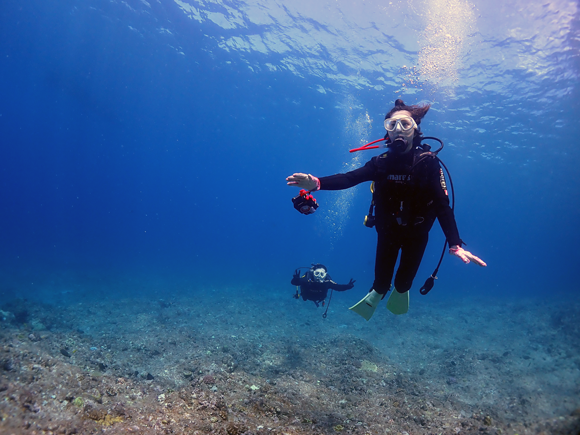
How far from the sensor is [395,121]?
407 centimetres

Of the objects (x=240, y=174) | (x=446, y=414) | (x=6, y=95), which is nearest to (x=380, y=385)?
(x=446, y=414)

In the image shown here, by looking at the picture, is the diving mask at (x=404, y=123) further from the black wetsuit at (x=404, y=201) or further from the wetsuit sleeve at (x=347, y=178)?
the wetsuit sleeve at (x=347, y=178)

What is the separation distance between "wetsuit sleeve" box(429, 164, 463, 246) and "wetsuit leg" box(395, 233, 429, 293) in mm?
641

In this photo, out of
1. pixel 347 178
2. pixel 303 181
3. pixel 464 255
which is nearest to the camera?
pixel 464 255

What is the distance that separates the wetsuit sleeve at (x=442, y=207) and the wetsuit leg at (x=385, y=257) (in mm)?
853

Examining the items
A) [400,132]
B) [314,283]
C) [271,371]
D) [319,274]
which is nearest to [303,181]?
[400,132]

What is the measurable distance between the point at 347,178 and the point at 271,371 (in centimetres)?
634

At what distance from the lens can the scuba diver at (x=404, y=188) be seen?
3.85 metres

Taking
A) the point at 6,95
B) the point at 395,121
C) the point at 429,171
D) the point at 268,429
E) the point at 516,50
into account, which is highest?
the point at 516,50

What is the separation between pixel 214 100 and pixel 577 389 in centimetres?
4194

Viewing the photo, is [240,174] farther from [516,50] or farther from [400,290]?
[400,290]

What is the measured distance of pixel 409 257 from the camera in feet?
15.3

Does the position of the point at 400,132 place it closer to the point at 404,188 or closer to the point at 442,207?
the point at 404,188

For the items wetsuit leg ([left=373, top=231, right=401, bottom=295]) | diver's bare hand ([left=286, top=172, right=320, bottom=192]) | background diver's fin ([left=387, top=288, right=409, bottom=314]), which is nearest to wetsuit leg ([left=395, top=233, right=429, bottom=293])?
wetsuit leg ([left=373, top=231, right=401, bottom=295])
